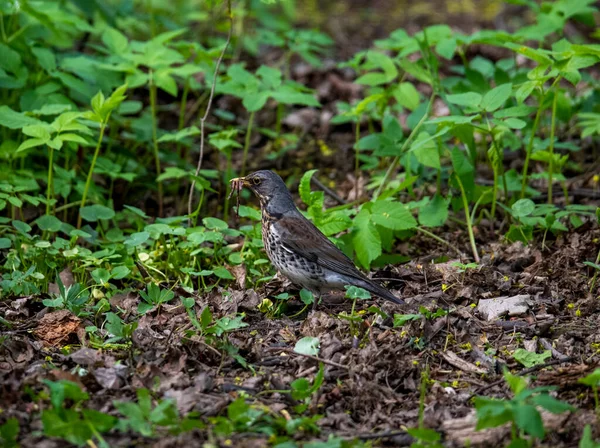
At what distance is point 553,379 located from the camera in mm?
4438

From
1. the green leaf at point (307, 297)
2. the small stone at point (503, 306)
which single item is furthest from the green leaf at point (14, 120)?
the small stone at point (503, 306)

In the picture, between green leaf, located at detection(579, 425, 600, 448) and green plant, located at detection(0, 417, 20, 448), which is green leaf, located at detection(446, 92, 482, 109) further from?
green plant, located at detection(0, 417, 20, 448)

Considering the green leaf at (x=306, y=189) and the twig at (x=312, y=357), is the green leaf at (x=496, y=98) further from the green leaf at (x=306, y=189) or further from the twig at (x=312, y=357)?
the twig at (x=312, y=357)

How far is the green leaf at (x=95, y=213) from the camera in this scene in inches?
257

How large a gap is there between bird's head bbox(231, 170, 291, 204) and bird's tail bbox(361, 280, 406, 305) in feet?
3.51

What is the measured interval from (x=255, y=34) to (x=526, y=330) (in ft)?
20.5

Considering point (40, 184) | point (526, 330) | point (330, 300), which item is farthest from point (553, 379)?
point (40, 184)

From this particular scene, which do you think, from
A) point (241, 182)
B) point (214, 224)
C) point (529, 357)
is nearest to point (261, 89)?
point (241, 182)

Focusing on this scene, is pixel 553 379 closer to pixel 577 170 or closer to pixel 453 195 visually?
pixel 453 195

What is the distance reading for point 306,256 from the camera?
19.0 feet

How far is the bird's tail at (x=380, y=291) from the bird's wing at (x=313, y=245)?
0.09 metres

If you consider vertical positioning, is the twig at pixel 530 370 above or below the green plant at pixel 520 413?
below

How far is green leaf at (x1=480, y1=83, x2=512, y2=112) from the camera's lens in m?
5.89

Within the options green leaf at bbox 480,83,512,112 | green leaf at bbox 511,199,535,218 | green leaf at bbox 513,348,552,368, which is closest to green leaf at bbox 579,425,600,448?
green leaf at bbox 513,348,552,368
